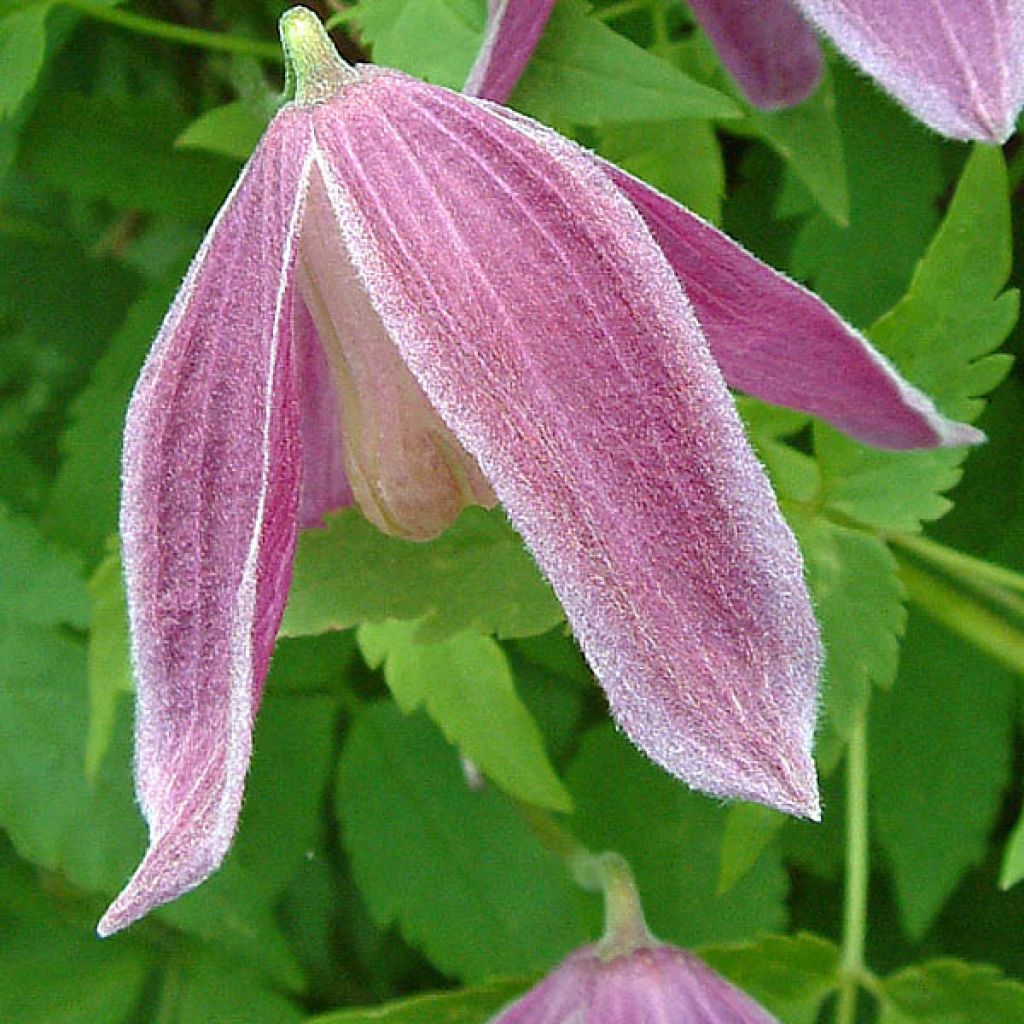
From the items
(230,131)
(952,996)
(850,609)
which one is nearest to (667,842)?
(952,996)

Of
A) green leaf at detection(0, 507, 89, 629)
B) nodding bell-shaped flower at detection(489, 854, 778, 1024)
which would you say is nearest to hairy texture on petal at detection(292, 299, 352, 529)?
nodding bell-shaped flower at detection(489, 854, 778, 1024)

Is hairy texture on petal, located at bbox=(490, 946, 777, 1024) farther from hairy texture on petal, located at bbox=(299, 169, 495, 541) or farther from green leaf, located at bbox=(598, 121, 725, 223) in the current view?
green leaf, located at bbox=(598, 121, 725, 223)

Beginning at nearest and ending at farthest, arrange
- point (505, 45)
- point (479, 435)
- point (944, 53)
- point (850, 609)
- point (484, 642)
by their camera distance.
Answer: point (479, 435)
point (944, 53)
point (505, 45)
point (850, 609)
point (484, 642)

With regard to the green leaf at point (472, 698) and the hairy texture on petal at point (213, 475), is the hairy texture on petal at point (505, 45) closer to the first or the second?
the hairy texture on petal at point (213, 475)

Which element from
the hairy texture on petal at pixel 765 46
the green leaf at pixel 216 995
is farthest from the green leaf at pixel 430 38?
the green leaf at pixel 216 995

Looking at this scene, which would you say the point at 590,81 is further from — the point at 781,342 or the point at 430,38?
the point at 781,342

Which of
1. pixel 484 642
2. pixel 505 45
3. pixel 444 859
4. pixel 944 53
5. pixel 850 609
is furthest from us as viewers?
pixel 444 859
